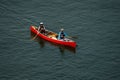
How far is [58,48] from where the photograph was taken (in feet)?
197

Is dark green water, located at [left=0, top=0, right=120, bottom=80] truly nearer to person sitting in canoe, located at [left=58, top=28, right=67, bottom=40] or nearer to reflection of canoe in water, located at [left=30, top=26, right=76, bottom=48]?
reflection of canoe in water, located at [left=30, top=26, right=76, bottom=48]

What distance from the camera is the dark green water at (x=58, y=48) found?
54469 mm

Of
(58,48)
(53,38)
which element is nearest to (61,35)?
(53,38)

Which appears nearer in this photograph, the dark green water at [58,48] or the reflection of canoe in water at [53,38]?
the dark green water at [58,48]

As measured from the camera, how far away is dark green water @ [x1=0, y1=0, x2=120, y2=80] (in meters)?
54.5

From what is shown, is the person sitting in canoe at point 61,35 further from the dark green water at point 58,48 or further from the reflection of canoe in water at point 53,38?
the dark green water at point 58,48

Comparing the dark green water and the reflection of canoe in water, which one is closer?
the dark green water

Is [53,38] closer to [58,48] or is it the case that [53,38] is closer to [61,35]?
[61,35]

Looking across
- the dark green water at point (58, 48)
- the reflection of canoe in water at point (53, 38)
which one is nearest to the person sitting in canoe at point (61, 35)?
the reflection of canoe in water at point (53, 38)

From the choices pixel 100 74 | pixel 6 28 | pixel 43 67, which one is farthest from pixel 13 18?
pixel 100 74

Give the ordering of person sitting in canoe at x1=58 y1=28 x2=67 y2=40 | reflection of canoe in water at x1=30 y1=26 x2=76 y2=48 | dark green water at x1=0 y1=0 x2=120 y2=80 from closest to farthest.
A: dark green water at x1=0 y1=0 x2=120 y2=80
reflection of canoe in water at x1=30 y1=26 x2=76 y2=48
person sitting in canoe at x1=58 y1=28 x2=67 y2=40

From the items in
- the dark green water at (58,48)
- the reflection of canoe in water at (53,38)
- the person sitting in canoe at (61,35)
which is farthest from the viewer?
the person sitting in canoe at (61,35)

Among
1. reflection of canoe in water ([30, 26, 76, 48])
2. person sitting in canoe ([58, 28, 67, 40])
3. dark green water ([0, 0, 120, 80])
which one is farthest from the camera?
person sitting in canoe ([58, 28, 67, 40])

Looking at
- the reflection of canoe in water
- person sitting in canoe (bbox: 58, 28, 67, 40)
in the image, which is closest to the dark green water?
the reflection of canoe in water
